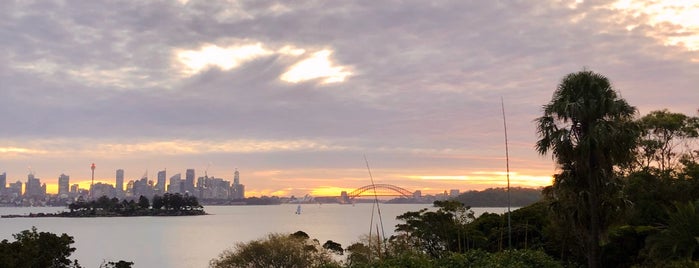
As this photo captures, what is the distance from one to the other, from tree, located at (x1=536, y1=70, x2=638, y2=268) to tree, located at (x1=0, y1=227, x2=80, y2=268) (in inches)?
1012

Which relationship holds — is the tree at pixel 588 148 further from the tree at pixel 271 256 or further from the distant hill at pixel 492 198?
the distant hill at pixel 492 198

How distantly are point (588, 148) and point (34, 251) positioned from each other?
27.9m

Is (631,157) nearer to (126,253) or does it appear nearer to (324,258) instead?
(324,258)

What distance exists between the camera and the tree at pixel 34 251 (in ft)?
98.4

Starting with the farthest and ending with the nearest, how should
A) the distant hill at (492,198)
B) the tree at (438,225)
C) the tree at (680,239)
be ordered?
the distant hill at (492,198) → the tree at (438,225) → the tree at (680,239)

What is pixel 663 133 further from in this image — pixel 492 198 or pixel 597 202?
pixel 492 198

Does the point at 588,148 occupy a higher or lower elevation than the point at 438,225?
higher

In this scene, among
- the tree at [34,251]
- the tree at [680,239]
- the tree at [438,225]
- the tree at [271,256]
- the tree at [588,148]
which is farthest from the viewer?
the tree at [438,225]

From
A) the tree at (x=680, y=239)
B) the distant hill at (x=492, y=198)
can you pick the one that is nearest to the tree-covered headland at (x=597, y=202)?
the tree at (x=680, y=239)

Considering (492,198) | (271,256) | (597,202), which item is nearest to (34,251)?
(271,256)

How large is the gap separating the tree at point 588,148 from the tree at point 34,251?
25699mm

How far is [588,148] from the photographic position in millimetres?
21172

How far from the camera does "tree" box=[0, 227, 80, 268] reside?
30000 millimetres

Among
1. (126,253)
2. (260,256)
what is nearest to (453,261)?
(260,256)
